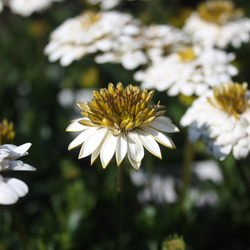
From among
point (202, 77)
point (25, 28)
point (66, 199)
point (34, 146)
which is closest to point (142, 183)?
point (66, 199)

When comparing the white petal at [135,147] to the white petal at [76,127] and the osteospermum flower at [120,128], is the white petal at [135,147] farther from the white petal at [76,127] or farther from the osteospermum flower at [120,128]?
the white petal at [76,127]

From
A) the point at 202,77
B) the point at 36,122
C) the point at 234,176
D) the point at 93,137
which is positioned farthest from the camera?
the point at 36,122

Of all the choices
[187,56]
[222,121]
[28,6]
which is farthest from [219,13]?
[28,6]

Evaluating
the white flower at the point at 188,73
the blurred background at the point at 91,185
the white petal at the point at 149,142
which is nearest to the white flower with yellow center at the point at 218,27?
the white flower at the point at 188,73

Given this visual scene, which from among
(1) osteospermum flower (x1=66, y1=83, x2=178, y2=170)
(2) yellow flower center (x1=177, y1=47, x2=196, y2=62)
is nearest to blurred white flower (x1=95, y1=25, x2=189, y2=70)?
(2) yellow flower center (x1=177, y1=47, x2=196, y2=62)

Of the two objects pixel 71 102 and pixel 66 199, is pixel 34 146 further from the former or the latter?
pixel 71 102

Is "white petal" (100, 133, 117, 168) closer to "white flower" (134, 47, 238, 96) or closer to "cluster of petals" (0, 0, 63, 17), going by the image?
"white flower" (134, 47, 238, 96)
